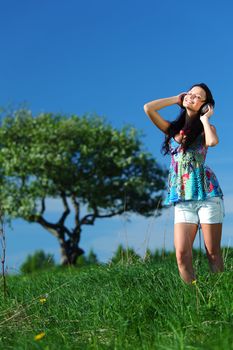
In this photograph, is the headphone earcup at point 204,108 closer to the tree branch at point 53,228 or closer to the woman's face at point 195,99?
the woman's face at point 195,99

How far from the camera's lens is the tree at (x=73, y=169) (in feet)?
77.4

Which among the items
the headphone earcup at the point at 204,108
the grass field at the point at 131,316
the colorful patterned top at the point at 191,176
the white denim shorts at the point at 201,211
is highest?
the headphone earcup at the point at 204,108

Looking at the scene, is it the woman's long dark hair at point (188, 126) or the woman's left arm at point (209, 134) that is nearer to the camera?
the woman's left arm at point (209, 134)

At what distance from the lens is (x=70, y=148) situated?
934 inches

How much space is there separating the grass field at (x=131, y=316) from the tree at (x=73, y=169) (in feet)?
55.0

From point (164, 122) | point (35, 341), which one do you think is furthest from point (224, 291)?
point (164, 122)

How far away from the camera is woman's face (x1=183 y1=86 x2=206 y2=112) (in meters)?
6.45

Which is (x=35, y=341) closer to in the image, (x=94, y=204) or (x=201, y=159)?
(x=201, y=159)

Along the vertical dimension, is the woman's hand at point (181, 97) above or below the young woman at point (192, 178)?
above

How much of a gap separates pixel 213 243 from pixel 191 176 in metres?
0.69

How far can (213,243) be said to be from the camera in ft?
20.2

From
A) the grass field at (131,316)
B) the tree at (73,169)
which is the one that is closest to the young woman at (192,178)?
the grass field at (131,316)

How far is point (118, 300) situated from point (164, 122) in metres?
2.03

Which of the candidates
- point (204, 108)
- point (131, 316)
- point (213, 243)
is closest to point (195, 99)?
point (204, 108)
